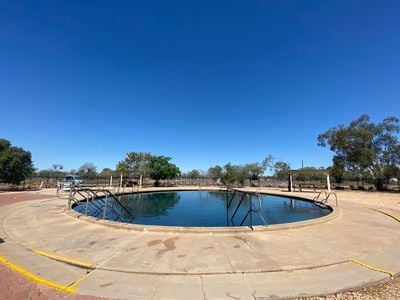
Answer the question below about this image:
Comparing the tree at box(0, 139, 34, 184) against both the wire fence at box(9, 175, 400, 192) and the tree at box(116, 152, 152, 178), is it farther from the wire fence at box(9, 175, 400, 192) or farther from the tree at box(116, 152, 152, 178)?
the tree at box(116, 152, 152, 178)

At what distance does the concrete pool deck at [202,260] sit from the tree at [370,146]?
22.9 metres

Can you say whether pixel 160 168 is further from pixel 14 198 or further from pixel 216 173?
pixel 216 173

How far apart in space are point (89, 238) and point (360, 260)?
6.98m

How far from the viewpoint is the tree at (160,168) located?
1414 inches

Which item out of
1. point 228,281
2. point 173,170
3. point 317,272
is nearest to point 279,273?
point 317,272

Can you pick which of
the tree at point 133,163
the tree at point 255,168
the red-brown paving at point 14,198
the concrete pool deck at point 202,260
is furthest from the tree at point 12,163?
the tree at point 255,168

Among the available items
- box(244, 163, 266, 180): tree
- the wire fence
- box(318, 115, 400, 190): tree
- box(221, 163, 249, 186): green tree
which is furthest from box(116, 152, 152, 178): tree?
box(318, 115, 400, 190): tree

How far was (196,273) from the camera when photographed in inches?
175

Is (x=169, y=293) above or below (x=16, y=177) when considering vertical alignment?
below

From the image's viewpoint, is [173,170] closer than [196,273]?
No

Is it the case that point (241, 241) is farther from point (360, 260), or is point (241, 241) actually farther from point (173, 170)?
point (173, 170)

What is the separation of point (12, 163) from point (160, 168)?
1798 cm

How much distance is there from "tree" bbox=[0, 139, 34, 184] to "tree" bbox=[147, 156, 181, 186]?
15629 millimetres

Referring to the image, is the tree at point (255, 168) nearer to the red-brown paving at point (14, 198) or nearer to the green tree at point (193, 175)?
the green tree at point (193, 175)
